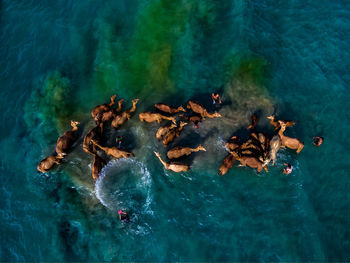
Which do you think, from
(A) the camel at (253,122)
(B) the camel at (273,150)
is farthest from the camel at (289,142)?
(A) the camel at (253,122)

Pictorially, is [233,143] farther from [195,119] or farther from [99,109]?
[99,109]

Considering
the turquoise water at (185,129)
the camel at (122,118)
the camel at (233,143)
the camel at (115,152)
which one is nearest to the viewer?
the turquoise water at (185,129)

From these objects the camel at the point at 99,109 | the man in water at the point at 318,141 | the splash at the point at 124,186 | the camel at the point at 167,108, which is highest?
the camel at the point at 167,108

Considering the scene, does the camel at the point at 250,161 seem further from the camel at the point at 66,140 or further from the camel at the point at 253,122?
the camel at the point at 66,140

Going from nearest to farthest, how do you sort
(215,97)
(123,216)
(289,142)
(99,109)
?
(123,216) < (289,142) < (99,109) < (215,97)

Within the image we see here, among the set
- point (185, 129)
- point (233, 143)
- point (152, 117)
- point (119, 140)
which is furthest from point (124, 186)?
point (233, 143)

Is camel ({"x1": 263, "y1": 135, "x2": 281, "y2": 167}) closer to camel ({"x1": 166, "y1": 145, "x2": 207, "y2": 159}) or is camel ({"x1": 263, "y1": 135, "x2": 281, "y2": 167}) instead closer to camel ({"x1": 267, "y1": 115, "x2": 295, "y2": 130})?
camel ({"x1": 267, "y1": 115, "x2": 295, "y2": 130})
